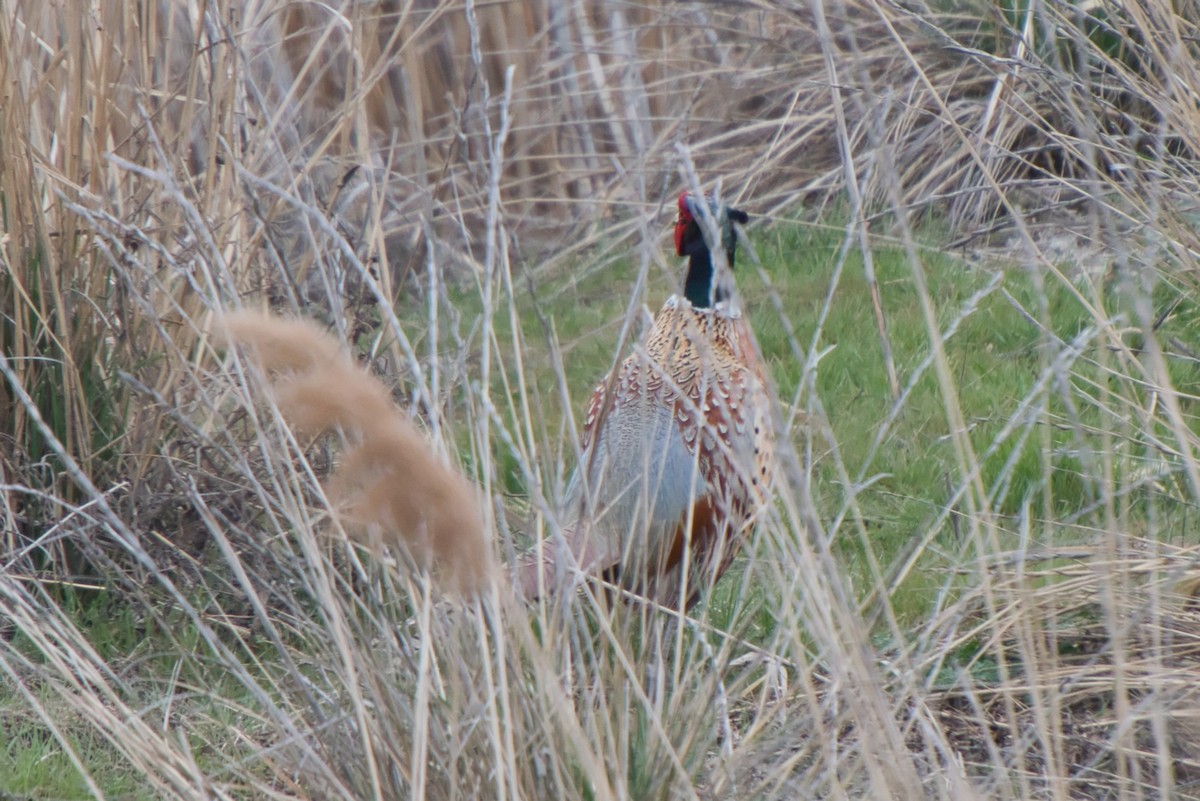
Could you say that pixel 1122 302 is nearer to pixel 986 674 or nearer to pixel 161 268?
pixel 986 674

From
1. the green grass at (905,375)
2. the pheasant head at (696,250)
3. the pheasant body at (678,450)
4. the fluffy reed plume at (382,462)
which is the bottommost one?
the green grass at (905,375)

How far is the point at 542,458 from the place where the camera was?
2016 millimetres

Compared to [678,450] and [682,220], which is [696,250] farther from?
[678,450]

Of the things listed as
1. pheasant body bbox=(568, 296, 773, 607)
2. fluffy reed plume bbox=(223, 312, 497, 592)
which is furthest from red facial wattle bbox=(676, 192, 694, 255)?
fluffy reed plume bbox=(223, 312, 497, 592)

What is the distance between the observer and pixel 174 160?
2.56m

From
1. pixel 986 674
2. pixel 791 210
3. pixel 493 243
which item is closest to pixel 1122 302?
pixel 791 210

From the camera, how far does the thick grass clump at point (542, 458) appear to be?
156cm

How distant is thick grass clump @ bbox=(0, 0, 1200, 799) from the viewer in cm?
156

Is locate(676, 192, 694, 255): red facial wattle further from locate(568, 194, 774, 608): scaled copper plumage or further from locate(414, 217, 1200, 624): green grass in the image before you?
locate(414, 217, 1200, 624): green grass

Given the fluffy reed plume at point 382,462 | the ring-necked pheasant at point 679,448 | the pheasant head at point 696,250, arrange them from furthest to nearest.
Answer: the pheasant head at point 696,250 → the ring-necked pheasant at point 679,448 → the fluffy reed plume at point 382,462

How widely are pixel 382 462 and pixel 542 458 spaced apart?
806mm

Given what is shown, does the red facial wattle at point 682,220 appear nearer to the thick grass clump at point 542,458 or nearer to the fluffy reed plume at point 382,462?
the thick grass clump at point 542,458

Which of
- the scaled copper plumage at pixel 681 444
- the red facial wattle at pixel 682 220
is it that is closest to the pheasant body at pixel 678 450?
the scaled copper plumage at pixel 681 444

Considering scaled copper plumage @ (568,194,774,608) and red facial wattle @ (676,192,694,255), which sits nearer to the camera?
scaled copper plumage @ (568,194,774,608)
